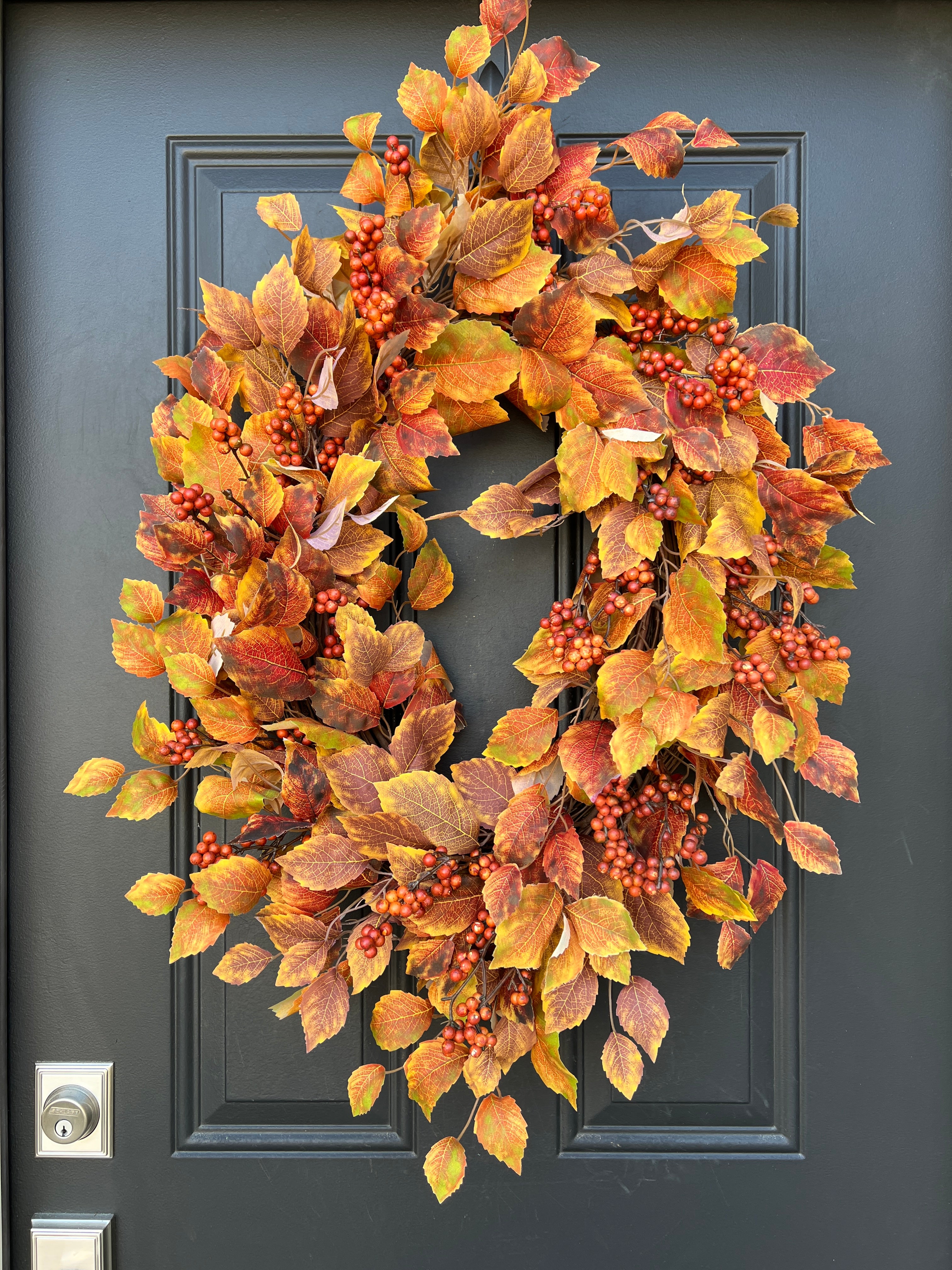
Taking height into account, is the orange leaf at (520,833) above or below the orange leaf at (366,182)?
below

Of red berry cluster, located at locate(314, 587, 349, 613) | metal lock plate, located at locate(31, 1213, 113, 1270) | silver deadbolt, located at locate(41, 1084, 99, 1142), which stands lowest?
metal lock plate, located at locate(31, 1213, 113, 1270)

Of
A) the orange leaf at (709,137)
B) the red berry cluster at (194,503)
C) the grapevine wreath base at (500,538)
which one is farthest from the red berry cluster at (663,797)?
the orange leaf at (709,137)

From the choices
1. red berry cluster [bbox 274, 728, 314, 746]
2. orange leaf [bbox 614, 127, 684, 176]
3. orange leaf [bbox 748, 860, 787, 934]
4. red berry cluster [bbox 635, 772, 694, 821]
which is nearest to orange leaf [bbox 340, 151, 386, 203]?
orange leaf [bbox 614, 127, 684, 176]

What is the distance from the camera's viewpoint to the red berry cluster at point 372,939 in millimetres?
594

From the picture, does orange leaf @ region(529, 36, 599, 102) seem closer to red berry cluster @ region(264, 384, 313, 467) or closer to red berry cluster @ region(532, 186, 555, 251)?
red berry cluster @ region(532, 186, 555, 251)

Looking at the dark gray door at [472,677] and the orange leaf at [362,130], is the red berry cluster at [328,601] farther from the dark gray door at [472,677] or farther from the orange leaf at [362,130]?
the orange leaf at [362,130]

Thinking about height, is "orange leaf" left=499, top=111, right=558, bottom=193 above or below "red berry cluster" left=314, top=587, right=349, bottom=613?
above

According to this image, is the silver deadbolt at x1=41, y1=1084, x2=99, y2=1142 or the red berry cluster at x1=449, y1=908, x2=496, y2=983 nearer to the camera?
the red berry cluster at x1=449, y1=908, x2=496, y2=983

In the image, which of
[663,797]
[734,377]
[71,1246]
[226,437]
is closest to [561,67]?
[734,377]

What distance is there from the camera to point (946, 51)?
0.73 meters

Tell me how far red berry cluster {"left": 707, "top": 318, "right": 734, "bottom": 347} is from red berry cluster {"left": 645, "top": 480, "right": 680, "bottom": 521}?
5.3 inches

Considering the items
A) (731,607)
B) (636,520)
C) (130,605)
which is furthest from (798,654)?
(130,605)

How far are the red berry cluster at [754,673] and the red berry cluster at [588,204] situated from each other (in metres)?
0.39

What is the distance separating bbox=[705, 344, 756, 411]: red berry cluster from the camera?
0.59 m
